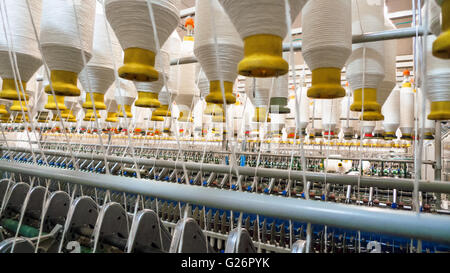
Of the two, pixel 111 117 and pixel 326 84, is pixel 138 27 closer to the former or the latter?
pixel 326 84

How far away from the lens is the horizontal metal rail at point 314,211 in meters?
0.42

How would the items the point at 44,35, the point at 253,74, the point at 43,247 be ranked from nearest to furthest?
the point at 253,74 → the point at 44,35 → the point at 43,247

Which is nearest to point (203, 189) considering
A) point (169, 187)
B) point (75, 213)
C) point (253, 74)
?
point (169, 187)

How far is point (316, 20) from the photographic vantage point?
0.72 m

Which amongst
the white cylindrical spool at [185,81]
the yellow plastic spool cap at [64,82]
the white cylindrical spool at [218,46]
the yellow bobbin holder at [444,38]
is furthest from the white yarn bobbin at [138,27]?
the white cylindrical spool at [185,81]

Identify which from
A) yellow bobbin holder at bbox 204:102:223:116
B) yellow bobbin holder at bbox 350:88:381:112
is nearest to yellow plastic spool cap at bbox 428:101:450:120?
yellow bobbin holder at bbox 350:88:381:112

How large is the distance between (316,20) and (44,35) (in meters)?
0.72

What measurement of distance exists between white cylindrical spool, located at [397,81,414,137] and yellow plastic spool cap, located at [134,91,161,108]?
2437mm

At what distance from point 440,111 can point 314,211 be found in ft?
1.79

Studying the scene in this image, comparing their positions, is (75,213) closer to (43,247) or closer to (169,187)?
(43,247)

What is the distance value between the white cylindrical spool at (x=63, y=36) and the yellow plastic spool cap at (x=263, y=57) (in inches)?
19.6

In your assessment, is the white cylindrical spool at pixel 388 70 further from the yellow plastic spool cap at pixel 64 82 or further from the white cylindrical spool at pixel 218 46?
the yellow plastic spool cap at pixel 64 82

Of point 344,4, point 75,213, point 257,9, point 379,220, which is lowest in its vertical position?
point 75,213

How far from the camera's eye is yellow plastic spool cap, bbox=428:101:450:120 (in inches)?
29.8
